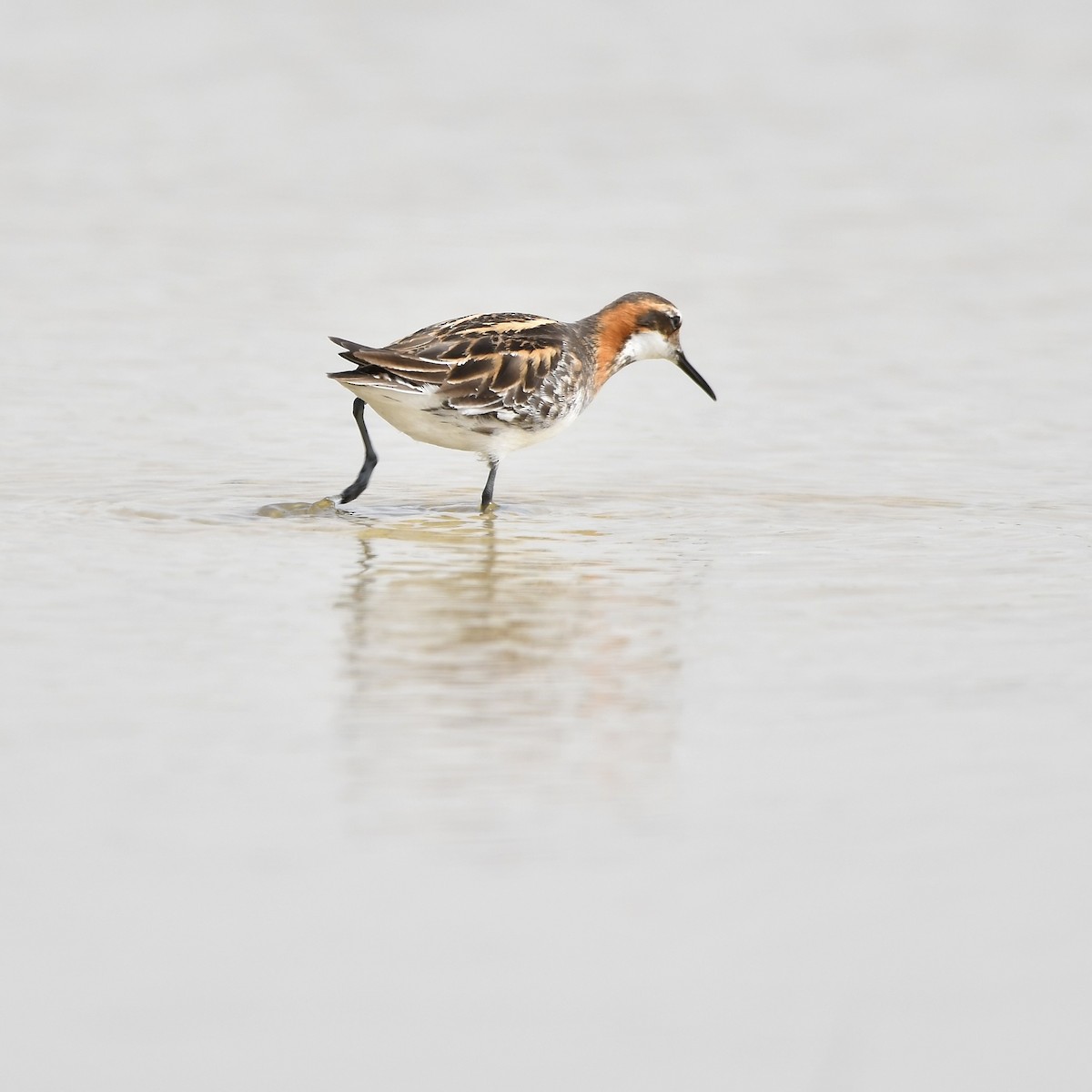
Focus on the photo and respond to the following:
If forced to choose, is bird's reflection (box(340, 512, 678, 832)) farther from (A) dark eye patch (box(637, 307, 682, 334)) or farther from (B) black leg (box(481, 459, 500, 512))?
(A) dark eye patch (box(637, 307, 682, 334))

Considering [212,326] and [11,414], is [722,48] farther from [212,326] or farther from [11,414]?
[11,414]

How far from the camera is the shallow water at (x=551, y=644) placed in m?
4.55

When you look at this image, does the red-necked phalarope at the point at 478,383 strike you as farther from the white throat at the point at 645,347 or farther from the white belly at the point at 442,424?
the white throat at the point at 645,347

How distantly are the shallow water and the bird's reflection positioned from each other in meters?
0.03

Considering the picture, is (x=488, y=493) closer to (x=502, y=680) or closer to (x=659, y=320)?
(x=659, y=320)

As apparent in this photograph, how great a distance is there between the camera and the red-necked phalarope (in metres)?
10.9

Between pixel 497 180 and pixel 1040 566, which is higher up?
pixel 497 180

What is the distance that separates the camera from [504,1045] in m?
4.36

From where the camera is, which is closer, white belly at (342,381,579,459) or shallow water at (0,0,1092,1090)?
shallow water at (0,0,1092,1090)

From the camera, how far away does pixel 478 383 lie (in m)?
11.2

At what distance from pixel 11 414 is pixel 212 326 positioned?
9.91 ft

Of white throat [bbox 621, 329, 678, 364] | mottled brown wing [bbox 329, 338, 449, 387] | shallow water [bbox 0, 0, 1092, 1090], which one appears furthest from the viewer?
white throat [bbox 621, 329, 678, 364]

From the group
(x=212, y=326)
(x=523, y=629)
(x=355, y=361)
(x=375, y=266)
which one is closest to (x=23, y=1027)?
(x=523, y=629)

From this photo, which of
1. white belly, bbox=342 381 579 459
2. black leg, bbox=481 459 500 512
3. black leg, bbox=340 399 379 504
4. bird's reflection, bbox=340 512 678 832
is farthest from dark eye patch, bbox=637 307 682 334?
bird's reflection, bbox=340 512 678 832
